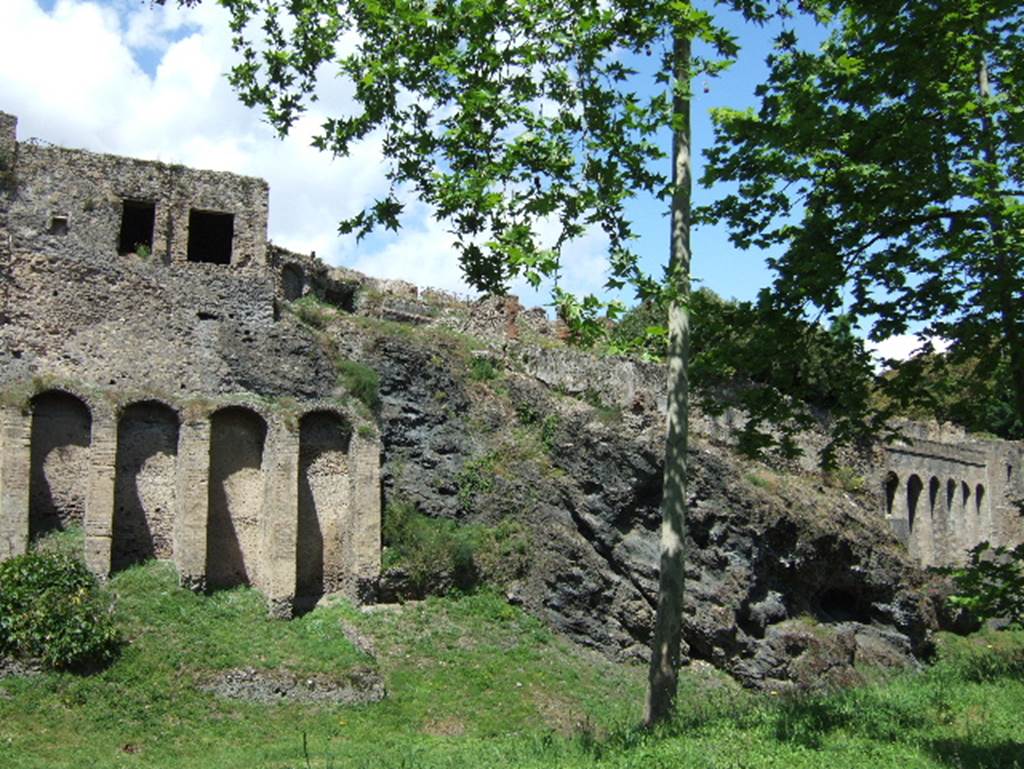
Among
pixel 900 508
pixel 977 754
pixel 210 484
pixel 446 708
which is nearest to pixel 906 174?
pixel 977 754

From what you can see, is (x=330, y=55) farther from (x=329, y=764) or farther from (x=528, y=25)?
(x=329, y=764)

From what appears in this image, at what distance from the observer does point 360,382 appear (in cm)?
2639

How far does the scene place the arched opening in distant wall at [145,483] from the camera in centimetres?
2344

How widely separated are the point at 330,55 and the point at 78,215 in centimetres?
1317

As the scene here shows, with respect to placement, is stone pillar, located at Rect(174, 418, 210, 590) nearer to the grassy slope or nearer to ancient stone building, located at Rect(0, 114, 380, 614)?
ancient stone building, located at Rect(0, 114, 380, 614)

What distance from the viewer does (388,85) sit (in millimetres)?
13727

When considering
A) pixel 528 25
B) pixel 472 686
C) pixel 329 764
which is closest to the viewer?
pixel 528 25

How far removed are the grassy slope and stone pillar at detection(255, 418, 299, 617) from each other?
469 mm

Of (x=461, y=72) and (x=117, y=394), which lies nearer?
(x=461, y=72)

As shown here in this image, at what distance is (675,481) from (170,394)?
13843 millimetres

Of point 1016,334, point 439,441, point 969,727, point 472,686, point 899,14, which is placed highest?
point 899,14

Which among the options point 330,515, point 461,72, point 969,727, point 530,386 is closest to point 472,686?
point 330,515

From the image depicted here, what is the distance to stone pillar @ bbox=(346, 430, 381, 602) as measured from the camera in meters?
24.2

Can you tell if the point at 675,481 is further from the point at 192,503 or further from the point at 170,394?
the point at 170,394
